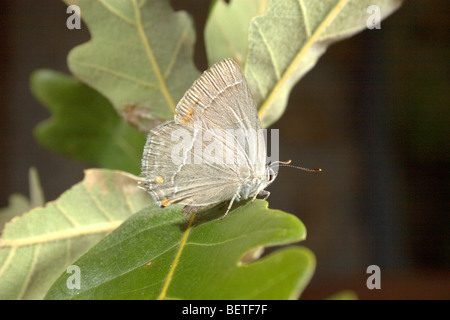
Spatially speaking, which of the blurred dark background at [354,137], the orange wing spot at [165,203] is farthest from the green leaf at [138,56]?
the blurred dark background at [354,137]

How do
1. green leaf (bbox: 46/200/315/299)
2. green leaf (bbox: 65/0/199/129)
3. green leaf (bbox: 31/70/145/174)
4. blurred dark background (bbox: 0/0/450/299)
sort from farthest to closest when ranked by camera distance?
blurred dark background (bbox: 0/0/450/299) → green leaf (bbox: 31/70/145/174) → green leaf (bbox: 65/0/199/129) → green leaf (bbox: 46/200/315/299)

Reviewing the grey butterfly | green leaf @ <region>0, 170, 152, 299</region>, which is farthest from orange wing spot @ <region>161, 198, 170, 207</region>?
green leaf @ <region>0, 170, 152, 299</region>

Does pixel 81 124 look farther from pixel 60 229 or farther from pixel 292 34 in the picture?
pixel 292 34

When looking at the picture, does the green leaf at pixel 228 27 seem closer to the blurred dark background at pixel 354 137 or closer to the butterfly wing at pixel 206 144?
the butterfly wing at pixel 206 144

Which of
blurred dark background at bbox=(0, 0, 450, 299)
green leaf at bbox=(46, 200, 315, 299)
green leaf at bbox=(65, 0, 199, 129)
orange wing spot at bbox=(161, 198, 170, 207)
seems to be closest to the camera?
green leaf at bbox=(46, 200, 315, 299)

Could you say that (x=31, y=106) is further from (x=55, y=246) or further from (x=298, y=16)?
(x=298, y=16)

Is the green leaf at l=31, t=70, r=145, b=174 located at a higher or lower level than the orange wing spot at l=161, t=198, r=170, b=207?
higher

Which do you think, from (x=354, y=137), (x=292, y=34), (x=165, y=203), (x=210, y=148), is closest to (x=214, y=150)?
(x=210, y=148)

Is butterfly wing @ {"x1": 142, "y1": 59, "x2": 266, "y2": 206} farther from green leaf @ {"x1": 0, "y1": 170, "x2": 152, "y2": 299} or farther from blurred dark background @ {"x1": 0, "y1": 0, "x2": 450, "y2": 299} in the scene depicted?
blurred dark background @ {"x1": 0, "y1": 0, "x2": 450, "y2": 299}

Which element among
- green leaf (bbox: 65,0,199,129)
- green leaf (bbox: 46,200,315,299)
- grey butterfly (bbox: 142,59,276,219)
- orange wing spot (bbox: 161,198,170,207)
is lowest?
green leaf (bbox: 46,200,315,299)
